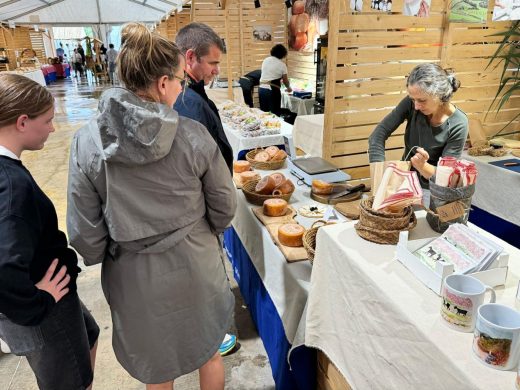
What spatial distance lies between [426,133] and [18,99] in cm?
181

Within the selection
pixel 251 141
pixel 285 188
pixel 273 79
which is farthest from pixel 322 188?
pixel 273 79

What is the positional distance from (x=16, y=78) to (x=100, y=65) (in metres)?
20.4

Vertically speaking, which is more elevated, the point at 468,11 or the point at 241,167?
the point at 468,11

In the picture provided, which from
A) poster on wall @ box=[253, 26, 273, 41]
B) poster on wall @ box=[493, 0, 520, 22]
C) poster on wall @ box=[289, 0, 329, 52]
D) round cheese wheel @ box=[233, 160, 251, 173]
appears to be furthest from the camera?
poster on wall @ box=[253, 26, 273, 41]

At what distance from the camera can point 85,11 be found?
70.4 ft

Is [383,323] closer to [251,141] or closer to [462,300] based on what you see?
[462,300]

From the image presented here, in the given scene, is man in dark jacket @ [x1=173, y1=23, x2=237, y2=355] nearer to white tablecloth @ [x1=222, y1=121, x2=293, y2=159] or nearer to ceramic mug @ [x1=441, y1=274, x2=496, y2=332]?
ceramic mug @ [x1=441, y1=274, x2=496, y2=332]

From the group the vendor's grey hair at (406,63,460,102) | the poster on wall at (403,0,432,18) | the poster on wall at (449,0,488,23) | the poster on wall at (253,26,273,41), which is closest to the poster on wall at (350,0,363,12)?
the poster on wall at (403,0,432,18)

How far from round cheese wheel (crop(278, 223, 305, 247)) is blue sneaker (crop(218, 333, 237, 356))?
2.71ft

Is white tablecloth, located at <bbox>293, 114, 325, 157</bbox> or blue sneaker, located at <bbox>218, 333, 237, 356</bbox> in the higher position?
white tablecloth, located at <bbox>293, 114, 325, 157</bbox>

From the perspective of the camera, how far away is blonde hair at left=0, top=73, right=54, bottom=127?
44.2 inches

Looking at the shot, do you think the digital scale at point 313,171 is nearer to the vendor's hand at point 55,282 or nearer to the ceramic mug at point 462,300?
the ceramic mug at point 462,300

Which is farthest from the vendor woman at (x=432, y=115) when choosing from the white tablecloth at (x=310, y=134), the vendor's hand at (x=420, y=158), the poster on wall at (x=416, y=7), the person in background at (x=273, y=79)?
the person in background at (x=273, y=79)

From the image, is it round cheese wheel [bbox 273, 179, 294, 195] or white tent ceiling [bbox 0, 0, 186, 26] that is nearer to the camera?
round cheese wheel [bbox 273, 179, 294, 195]
